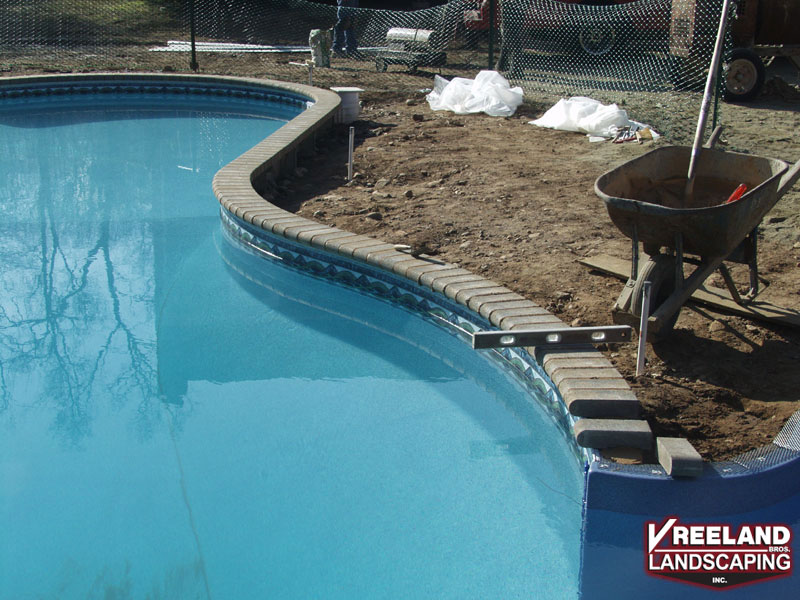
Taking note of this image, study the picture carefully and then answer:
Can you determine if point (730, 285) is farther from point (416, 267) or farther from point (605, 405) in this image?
point (416, 267)

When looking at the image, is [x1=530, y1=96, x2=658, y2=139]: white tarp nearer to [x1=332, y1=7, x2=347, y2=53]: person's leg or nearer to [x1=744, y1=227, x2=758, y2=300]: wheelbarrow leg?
[x1=744, y1=227, x2=758, y2=300]: wheelbarrow leg

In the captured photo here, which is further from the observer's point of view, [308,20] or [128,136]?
[308,20]

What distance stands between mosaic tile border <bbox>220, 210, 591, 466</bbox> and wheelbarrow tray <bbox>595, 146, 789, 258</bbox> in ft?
2.83

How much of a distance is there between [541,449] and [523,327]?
61cm

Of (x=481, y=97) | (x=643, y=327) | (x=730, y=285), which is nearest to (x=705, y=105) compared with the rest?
(x=730, y=285)

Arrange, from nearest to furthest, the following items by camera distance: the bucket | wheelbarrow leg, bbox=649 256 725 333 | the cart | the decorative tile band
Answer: wheelbarrow leg, bbox=649 256 725 333 → the bucket → the decorative tile band → the cart

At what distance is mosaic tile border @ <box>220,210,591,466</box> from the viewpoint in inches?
155

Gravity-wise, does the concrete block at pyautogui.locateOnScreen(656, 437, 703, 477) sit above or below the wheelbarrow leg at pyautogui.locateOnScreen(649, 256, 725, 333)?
below

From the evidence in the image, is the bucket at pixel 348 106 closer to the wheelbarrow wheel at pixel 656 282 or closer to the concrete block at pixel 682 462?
the wheelbarrow wheel at pixel 656 282

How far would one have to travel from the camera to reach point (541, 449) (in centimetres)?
383

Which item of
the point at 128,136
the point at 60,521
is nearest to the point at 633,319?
the point at 60,521

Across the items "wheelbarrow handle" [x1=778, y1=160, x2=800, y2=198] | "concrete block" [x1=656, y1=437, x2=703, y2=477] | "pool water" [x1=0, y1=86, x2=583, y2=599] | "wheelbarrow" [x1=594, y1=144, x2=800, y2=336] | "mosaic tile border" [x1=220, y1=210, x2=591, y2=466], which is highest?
"wheelbarrow handle" [x1=778, y1=160, x2=800, y2=198]

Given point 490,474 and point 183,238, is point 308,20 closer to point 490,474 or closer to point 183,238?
point 183,238

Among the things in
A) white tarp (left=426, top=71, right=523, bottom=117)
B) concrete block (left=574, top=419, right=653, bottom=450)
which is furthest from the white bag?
concrete block (left=574, top=419, right=653, bottom=450)
